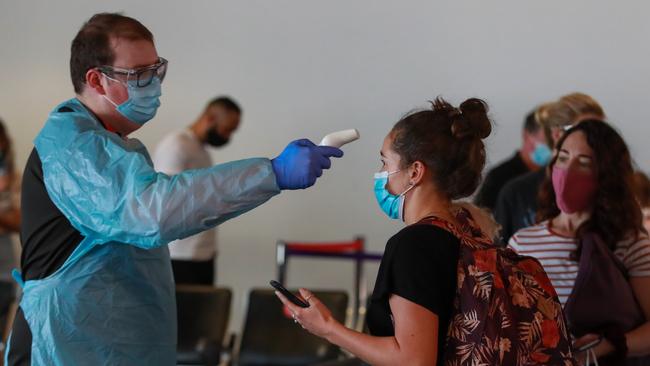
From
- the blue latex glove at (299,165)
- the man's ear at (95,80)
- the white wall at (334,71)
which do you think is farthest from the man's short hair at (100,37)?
the white wall at (334,71)

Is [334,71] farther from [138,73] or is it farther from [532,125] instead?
[138,73]

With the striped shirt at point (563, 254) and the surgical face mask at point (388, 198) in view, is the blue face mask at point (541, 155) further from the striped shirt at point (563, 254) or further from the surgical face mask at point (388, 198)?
the surgical face mask at point (388, 198)

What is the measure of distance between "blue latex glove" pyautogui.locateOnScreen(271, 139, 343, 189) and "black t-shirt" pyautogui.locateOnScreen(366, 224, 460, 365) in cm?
19

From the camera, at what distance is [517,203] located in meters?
3.37

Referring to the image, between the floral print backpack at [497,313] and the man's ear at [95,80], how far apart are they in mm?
732

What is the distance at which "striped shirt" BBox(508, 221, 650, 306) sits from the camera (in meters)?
2.43

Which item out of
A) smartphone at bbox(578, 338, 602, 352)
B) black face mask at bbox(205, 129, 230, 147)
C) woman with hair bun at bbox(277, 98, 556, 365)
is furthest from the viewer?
black face mask at bbox(205, 129, 230, 147)

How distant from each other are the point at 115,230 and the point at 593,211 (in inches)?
49.4

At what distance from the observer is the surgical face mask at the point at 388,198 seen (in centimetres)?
191

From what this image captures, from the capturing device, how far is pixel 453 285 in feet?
5.81

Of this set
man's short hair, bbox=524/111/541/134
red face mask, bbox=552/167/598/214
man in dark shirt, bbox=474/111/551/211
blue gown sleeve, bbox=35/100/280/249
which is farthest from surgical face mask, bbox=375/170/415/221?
man's short hair, bbox=524/111/541/134

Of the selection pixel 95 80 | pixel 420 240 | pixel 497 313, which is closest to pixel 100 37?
pixel 95 80

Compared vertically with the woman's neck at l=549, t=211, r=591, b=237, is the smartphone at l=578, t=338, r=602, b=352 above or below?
below

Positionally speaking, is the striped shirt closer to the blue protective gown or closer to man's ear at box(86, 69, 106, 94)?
the blue protective gown
